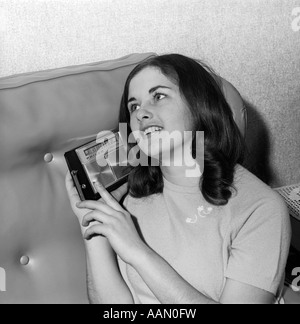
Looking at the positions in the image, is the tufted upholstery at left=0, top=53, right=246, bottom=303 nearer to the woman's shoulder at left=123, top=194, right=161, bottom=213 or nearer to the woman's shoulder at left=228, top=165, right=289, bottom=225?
the woman's shoulder at left=123, top=194, right=161, bottom=213

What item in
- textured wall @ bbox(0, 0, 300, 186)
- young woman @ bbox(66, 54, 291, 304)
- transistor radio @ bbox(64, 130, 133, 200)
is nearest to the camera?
young woman @ bbox(66, 54, 291, 304)

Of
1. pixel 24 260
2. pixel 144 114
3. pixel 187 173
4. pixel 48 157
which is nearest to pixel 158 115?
pixel 144 114

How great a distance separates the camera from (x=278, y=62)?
147cm

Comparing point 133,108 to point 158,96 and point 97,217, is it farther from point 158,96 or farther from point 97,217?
point 97,217

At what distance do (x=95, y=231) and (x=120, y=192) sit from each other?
0.51 ft

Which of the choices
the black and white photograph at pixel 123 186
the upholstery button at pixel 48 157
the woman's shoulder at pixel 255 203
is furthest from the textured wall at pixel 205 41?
the woman's shoulder at pixel 255 203

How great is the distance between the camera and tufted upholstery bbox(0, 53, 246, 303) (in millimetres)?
945

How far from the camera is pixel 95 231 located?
3.01ft

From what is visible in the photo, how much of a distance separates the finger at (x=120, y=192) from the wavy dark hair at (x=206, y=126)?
0.6 inches

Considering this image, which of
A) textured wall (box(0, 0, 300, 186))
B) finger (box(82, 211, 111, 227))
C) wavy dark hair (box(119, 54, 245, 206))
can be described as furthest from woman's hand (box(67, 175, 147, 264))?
textured wall (box(0, 0, 300, 186))

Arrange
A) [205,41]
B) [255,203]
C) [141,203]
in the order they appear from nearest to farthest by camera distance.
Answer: [255,203] < [141,203] < [205,41]

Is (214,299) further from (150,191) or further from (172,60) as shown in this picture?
(172,60)

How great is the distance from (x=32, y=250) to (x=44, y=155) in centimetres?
19
